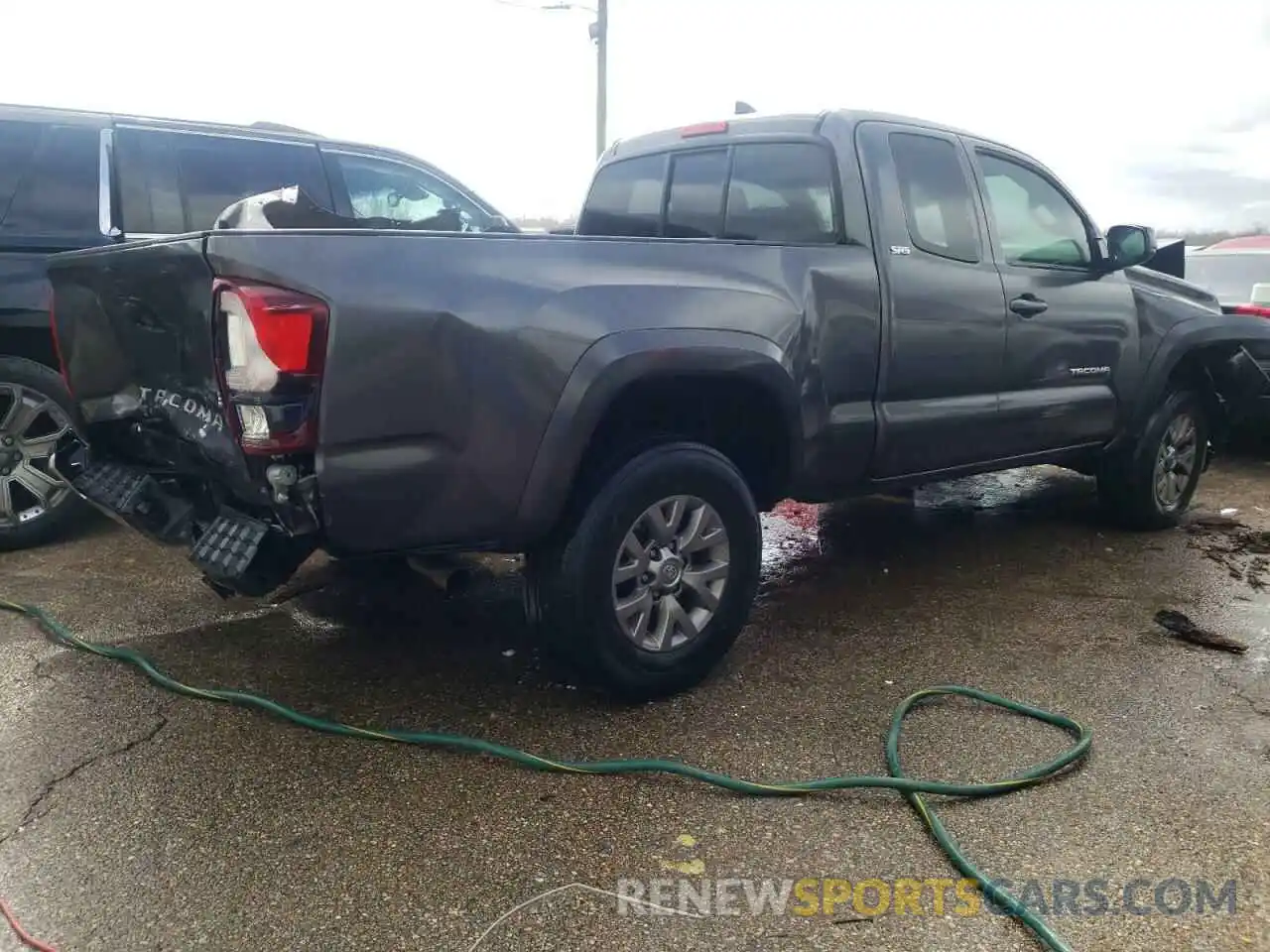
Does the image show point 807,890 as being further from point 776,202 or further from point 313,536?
point 776,202

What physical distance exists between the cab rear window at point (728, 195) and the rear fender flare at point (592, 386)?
0.86 metres

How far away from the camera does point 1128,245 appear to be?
472 cm

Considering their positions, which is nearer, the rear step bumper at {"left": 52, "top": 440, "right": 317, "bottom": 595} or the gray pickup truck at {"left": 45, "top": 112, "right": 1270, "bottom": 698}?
the gray pickup truck at {"left": 45, "top": 112, "right": 1270, "bottom": 698}

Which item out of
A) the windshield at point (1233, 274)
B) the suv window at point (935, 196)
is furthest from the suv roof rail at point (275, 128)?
the windshield at point (1233, 274)

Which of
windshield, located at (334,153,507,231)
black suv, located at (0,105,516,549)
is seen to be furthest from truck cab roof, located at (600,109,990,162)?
windshield, located at (334,153,507,231)

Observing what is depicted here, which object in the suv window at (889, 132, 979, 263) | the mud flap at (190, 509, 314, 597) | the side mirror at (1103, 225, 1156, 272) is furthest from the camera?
the side mirror at (1103, 225, 1156, 272)

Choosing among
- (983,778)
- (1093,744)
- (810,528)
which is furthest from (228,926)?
(810,528)

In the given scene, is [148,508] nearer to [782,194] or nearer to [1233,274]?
[782,194]

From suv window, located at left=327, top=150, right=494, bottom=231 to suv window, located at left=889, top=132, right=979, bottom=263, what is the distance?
8.54ft

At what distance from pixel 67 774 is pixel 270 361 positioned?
4.50 ft

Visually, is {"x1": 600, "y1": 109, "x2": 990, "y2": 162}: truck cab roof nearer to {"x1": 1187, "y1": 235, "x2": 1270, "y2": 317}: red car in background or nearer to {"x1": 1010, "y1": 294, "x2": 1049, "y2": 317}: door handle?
{"x1": 1010, "y1": 294, "x2": 1049, "y2": 317}: door handle

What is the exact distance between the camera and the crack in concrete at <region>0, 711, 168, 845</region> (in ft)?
8.59

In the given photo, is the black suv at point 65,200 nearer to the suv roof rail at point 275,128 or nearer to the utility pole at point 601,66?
the suv roof rail at point 275,128

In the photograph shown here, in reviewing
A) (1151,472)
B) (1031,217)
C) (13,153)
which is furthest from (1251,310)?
(13,153)
